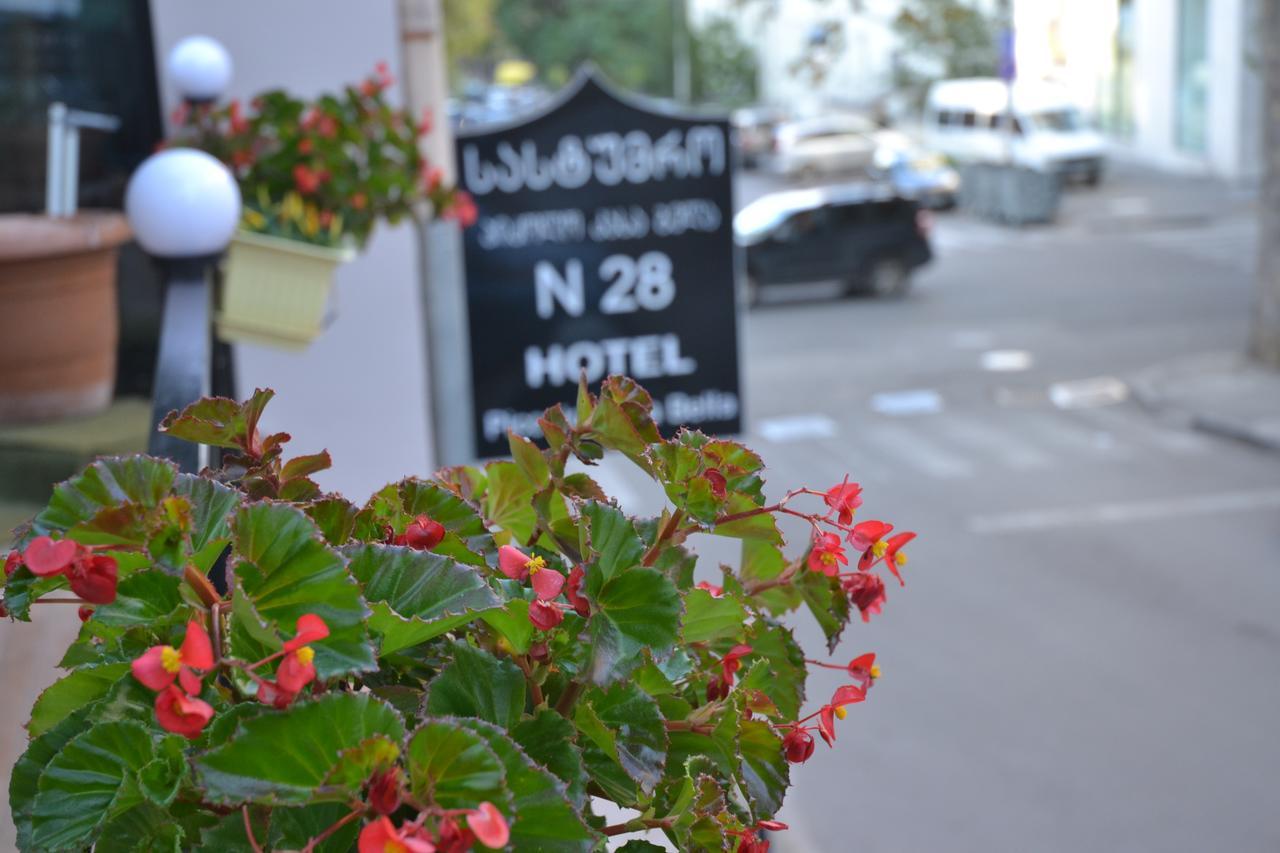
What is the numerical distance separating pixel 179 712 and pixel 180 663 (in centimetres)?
3

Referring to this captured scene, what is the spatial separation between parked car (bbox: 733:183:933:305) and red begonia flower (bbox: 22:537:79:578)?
19.3 meters

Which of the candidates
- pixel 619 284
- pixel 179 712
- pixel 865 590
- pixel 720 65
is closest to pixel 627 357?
pixel 619 284

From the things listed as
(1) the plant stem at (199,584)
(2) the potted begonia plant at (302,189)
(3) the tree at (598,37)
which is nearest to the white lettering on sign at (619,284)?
(2) the potted begonia plant at (302,189)

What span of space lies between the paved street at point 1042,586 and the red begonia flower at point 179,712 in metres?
4.90

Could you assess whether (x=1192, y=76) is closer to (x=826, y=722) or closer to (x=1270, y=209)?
(x=1270, y=209)

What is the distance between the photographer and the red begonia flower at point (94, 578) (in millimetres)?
950

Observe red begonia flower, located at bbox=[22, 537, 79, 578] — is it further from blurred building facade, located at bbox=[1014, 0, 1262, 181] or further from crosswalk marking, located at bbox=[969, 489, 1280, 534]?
blurred building facade, located at bbox=[1014, 0, 1262, 181]

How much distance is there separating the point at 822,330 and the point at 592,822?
17914 millimetres

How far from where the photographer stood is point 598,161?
5.64 meters

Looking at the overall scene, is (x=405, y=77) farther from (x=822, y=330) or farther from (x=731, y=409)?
(x=822, y=330)

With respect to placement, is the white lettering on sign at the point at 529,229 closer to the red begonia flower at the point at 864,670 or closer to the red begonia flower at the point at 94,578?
the red begonia flower at the point at 864,670

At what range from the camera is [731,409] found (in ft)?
18.8

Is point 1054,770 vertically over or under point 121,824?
under

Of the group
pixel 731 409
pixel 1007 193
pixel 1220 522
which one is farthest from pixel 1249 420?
pixel 1007 193
